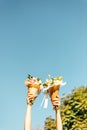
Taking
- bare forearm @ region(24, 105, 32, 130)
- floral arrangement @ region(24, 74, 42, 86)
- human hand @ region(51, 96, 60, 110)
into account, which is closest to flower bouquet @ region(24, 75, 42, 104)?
floral arrangement @ region(24, 74, 42, 86)

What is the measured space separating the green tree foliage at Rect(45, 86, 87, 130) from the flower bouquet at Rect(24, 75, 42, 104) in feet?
106

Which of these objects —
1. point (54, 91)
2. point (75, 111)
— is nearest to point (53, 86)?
point (54, 91)

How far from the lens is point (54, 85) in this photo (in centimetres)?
782

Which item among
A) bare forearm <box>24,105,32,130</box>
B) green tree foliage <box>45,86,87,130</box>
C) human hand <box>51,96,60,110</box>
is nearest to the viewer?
bare forearm <box>24,105,32,130</box>

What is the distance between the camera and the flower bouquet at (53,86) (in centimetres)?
763

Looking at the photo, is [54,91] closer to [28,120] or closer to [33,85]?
[33,85]

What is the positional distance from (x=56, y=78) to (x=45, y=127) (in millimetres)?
37821

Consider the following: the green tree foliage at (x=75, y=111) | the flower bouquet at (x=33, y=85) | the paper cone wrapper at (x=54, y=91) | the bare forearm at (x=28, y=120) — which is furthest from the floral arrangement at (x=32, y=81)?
the green tree foliage at (x=75, y=111)

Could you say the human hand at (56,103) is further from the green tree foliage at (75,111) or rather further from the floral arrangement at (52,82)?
the green tree foliage at (75,111)

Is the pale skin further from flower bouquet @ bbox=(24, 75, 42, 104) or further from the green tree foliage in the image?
the green tree foliage

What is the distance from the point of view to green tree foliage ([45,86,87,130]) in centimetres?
4009

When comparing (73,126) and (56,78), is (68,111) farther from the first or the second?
(56,78)

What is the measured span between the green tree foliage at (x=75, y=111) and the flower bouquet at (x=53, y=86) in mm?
32186

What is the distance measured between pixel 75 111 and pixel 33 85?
33903 millimetres
